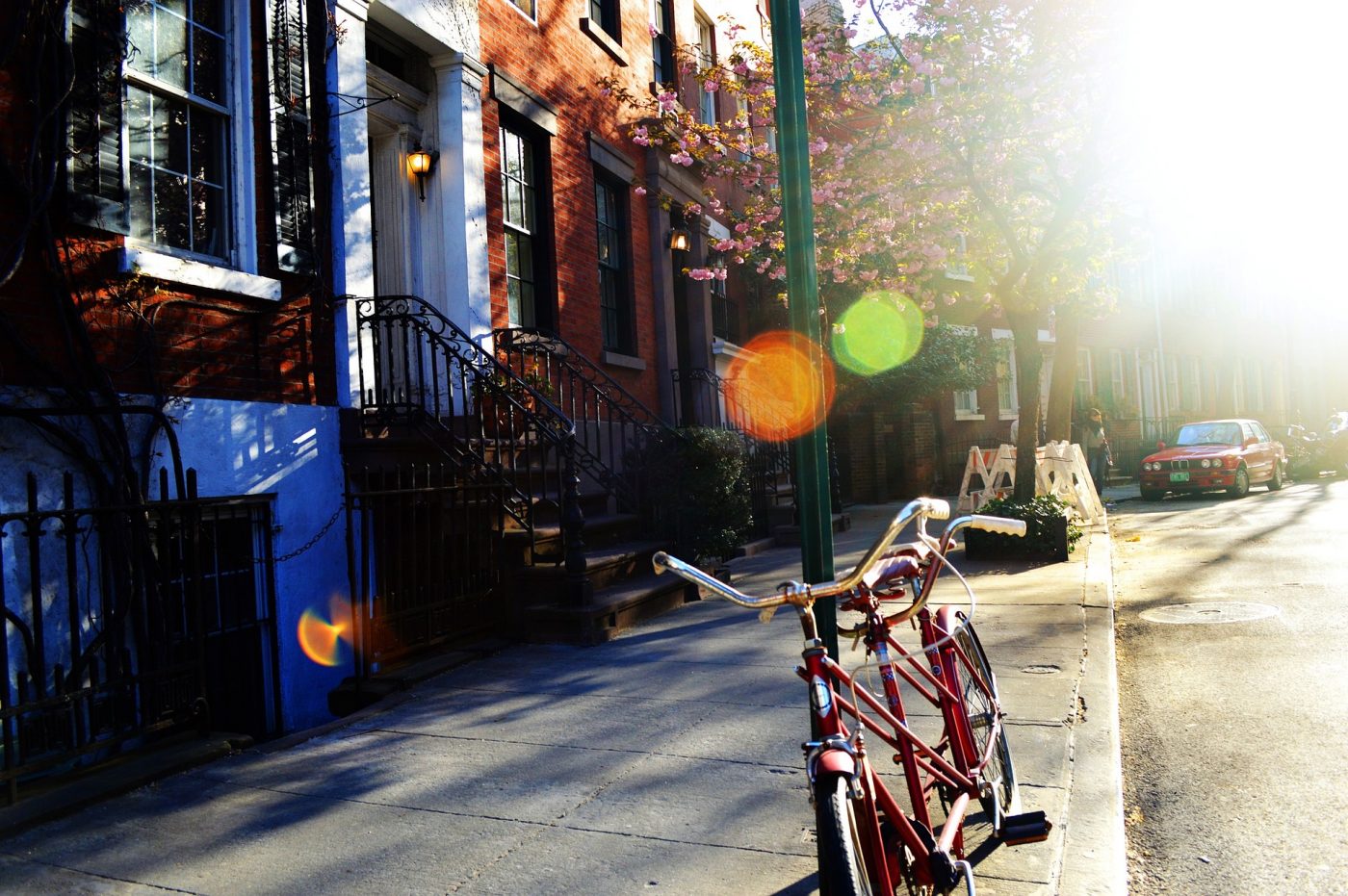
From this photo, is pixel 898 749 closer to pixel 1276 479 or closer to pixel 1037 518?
pixel 1037 518

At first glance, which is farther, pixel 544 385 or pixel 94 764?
pixel 544 385

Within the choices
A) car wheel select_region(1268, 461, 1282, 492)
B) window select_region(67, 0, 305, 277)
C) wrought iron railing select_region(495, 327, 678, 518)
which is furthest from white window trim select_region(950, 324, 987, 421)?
window select_region(67, 0, 305, 277)

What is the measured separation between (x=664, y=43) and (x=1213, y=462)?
12883mm

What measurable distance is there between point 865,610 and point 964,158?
996cm

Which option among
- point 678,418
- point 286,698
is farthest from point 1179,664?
point 678,418

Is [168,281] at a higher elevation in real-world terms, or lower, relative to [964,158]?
lower

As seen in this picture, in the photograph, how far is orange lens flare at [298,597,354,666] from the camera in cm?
670

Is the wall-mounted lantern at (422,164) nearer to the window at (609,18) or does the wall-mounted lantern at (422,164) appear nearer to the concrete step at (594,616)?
the concrete step at (594,616)

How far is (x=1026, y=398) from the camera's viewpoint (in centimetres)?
1260

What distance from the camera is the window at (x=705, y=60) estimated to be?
15.4 metres

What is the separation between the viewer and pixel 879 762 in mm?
4473

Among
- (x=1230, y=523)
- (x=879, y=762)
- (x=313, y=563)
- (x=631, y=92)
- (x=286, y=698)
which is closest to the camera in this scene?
(x=879, y=762)

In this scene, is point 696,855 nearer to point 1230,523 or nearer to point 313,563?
point 313,563

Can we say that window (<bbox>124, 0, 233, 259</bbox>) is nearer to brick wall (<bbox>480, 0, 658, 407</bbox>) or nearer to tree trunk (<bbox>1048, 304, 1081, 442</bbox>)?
brick wall (<bbox>480, 0, 658, 407</bbox>)
